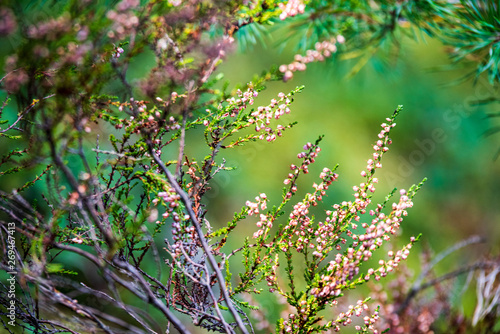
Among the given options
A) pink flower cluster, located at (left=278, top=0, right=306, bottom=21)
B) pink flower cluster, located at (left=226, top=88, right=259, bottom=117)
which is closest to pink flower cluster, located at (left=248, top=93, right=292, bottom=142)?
pink flower cluster, located at (left=226, top=88, right=259, bottom=117)

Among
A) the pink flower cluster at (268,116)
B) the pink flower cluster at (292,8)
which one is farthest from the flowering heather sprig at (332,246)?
the pink flower cluster at (292,8)

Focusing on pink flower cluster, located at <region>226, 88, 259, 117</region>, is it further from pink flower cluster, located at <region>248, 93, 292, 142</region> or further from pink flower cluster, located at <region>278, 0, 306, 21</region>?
pink flower cluster, located at <region>278, 0, 306, 21</region>

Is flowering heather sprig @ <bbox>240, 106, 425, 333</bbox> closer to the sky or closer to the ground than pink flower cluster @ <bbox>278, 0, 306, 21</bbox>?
closer to the ground

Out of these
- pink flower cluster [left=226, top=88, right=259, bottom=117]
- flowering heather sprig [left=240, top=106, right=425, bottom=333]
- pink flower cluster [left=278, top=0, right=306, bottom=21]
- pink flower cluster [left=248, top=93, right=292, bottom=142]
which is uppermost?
pink flower cluster [left=278, top=0, right=306, bottom=21]

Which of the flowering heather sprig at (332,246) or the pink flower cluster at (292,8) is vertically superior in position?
the pink flower cluster at (292,8)

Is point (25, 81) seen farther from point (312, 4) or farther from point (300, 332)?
point (312, 4)

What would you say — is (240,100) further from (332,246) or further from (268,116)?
(332,246)

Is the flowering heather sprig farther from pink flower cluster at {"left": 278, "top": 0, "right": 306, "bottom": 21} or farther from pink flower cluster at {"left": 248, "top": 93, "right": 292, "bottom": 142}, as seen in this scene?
pink flower cluster at {"left": 278, "top": 0, "right": 306, "bottom": 21}

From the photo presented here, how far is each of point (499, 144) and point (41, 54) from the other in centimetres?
541

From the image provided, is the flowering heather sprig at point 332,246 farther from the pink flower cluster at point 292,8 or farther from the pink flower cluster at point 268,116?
the pink flower cluster at point 292,8


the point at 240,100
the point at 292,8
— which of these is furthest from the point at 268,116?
the point at 292,8

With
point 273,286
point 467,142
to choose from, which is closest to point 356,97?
point 467,142

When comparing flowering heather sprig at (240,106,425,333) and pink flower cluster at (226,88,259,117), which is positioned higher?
pink flower cluster at (226,88,259,117)

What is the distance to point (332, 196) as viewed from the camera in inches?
169
